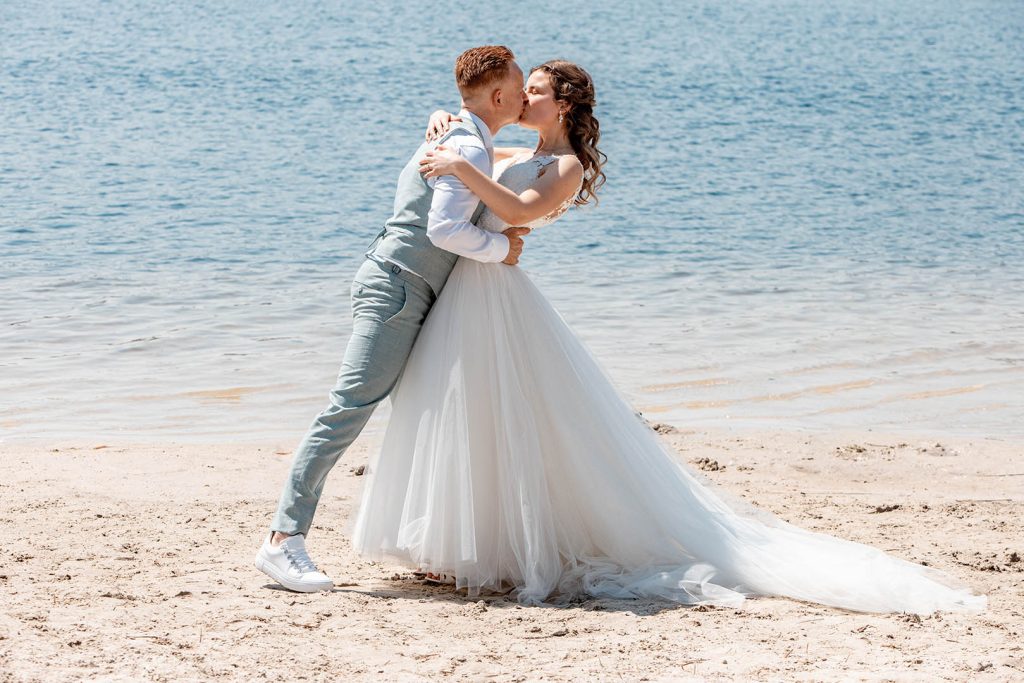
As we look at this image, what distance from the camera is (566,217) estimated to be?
15398 millimetres

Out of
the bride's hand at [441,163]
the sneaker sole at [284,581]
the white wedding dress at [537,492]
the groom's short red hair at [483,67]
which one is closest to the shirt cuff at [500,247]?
the white wedding dress at [537,492]

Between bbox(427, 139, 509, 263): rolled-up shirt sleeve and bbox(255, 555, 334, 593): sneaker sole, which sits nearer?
bbox(427, 139, 509, 263): rolled-up shirt sleeve

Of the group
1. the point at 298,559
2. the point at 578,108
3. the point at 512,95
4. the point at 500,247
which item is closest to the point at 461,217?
the point at 500,247

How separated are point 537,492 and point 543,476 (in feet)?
0.21

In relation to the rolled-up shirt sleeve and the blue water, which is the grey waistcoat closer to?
the rolled-up shirt sleeve

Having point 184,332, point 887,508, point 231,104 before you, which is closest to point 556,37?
point 231,104

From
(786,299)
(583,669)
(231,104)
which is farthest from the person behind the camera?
(231,104)

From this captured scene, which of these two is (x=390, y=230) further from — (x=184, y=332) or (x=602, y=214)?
(x=602, y=214)

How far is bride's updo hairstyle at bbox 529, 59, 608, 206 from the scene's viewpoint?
13.8 feet

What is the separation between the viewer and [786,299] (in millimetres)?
11125

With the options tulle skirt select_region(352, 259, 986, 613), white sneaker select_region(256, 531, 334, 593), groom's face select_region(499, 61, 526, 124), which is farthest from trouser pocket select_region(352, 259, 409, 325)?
white sneaker select_region(256, 531, 334, 593)

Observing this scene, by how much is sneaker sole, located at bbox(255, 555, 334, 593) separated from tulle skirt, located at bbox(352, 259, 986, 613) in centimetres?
23

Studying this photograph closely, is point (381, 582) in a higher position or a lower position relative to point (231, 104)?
lower

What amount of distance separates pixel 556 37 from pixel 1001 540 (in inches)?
1132
